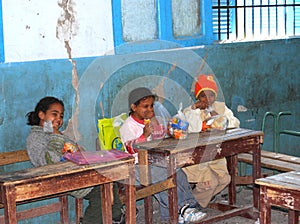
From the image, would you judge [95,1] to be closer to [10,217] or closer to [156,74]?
[156,74]

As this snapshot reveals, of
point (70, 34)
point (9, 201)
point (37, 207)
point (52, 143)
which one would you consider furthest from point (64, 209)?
point (70, 34)

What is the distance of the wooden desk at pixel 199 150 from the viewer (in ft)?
18.3

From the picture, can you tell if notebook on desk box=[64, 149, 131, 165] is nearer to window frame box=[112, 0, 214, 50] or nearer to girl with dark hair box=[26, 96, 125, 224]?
girl with dark hair box=[26, 96, 125, 224]

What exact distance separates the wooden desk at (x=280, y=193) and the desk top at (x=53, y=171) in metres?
1.19

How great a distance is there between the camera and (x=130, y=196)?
5324mm

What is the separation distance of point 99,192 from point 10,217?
4.16 ft

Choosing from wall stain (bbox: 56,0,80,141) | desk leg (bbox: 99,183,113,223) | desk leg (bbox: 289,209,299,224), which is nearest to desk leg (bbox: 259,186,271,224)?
desk leg (bbox: 289,209,299,224)

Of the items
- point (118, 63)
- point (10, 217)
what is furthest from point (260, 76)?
point (10, 217)

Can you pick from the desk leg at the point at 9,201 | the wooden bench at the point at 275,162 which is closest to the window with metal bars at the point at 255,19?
the wooden bench at the point at 275,162

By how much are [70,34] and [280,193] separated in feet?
9.17

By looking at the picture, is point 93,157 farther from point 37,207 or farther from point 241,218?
point 241,218

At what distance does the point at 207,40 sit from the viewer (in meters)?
7.57

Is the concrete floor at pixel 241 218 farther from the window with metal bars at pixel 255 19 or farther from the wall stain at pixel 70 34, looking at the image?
the window with metal bars at pixel 255 19

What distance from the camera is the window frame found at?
21.7ft
